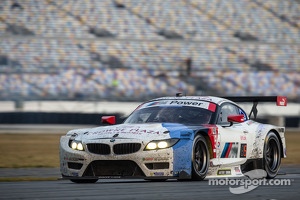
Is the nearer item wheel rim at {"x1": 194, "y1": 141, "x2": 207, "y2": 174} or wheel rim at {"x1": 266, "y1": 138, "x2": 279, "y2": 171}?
wheel rim at {"x1": 194, "y1": 141, "x2": 207, "y2": 174}

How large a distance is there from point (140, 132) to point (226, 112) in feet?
6.48

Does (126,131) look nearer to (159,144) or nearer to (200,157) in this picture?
(159,144)

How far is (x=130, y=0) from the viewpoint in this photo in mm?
36469

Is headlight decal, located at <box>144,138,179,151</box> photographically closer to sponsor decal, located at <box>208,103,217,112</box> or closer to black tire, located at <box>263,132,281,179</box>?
sponsor decal, located at <box>208,103,217,112</box>

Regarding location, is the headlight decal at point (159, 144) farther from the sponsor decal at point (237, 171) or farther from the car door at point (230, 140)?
the sponsor decal at point (237, 171)

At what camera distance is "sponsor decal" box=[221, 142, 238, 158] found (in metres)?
8.86

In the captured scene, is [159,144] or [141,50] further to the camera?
[141,50]

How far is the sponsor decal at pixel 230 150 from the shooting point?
8.86m

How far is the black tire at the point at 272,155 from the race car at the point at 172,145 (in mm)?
15

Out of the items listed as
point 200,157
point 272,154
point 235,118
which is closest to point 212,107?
point 235,118

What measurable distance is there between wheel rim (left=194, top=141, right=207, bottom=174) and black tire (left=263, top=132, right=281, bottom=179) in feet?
5.08

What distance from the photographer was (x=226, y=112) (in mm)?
9633

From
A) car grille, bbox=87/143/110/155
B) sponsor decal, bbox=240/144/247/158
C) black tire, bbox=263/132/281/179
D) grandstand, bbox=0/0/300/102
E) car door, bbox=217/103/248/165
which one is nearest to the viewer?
car grille, bbox=87/143/110/155

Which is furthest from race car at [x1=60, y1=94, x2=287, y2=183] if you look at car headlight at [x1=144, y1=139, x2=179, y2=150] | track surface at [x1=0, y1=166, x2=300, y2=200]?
track surface at [x1=0, y1=166, x2=300, y2=200]
